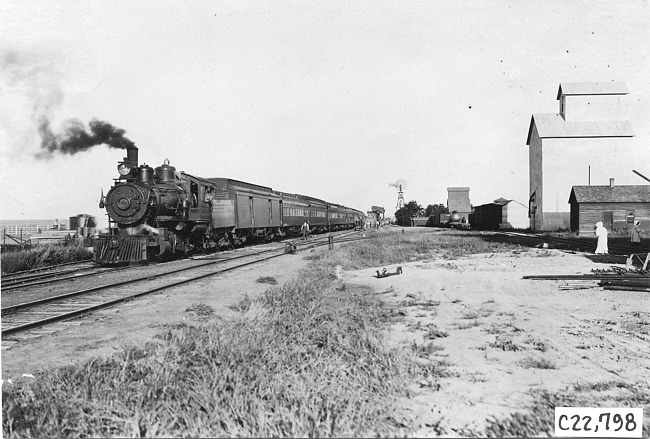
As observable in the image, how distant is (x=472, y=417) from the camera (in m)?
4.11

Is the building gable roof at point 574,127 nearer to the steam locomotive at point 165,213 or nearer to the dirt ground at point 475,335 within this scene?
the steam locomotive at point 165,213

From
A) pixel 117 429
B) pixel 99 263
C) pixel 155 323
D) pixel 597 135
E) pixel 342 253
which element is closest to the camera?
pixel 117 429

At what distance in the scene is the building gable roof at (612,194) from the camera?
39.9 meters

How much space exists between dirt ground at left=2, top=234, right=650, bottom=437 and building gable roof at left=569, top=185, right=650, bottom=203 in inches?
1279

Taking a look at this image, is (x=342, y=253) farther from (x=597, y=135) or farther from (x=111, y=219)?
(x=597, y=135)

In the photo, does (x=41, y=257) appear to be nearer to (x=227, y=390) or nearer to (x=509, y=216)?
(x=227, y=390)

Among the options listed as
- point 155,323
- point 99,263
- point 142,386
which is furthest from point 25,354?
point 99,263

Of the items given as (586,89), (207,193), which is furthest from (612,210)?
(207,193)

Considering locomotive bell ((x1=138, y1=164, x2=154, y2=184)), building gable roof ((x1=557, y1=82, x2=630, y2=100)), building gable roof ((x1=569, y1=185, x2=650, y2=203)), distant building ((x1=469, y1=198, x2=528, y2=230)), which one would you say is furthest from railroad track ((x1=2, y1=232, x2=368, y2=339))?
distant building ((x1=469, y1=198, x2=528, y2=230))

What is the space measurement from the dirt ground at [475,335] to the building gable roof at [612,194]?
32.5 metres

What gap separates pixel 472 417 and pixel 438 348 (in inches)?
80.0

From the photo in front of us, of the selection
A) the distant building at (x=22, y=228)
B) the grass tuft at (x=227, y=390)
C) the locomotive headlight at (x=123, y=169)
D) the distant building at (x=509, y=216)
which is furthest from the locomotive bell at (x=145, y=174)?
the distant building at (x=509, y=216)

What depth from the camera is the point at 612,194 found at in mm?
40188

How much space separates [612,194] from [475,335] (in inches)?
1562
